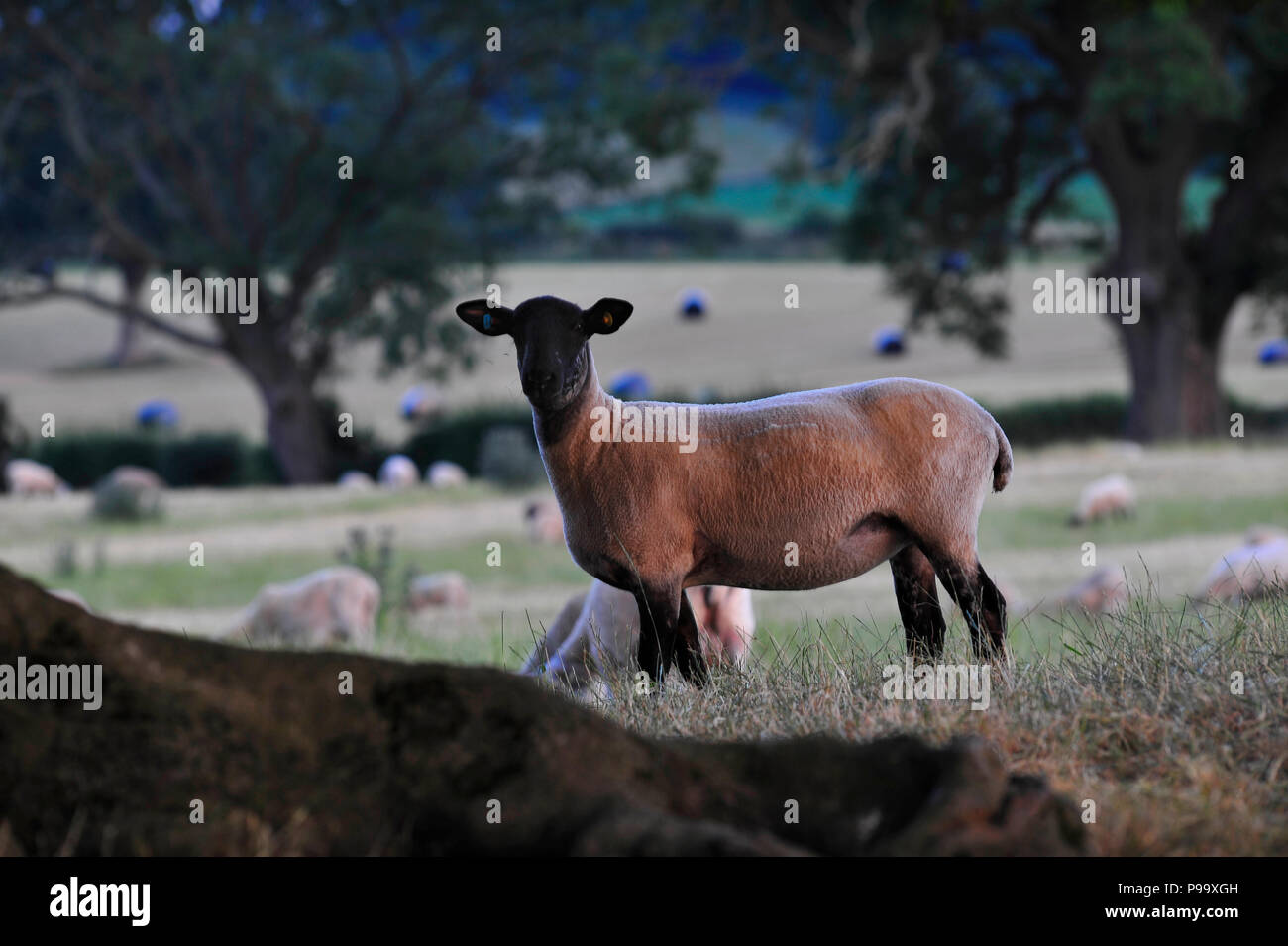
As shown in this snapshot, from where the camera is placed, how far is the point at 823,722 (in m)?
4.04

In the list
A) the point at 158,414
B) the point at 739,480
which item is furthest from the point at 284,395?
the point at 739,480

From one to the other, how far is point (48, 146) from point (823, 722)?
136 ft

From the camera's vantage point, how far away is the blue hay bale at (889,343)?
50.3 meters

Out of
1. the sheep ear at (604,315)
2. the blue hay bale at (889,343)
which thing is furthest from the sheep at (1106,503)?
the blue hay bale at (889,343)

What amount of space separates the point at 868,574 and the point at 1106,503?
14.5 feet

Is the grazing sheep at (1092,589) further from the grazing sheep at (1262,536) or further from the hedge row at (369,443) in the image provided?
the hedge row at (369,443)

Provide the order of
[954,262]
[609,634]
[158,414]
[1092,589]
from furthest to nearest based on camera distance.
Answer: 1. [158,414]
2. [954,262]
3. [1092,589]
4. [609,634]

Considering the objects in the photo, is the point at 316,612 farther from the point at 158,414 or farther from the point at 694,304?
the point at 694,304

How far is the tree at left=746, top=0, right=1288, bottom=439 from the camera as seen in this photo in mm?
23438

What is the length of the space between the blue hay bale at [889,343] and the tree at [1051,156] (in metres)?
21.6

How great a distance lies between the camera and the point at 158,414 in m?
40.8

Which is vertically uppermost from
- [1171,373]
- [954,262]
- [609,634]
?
[954,262]

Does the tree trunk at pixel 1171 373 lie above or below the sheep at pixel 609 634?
above

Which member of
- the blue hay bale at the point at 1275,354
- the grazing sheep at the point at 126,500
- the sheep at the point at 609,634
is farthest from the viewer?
the blue hay bale at the point at 1275,354
